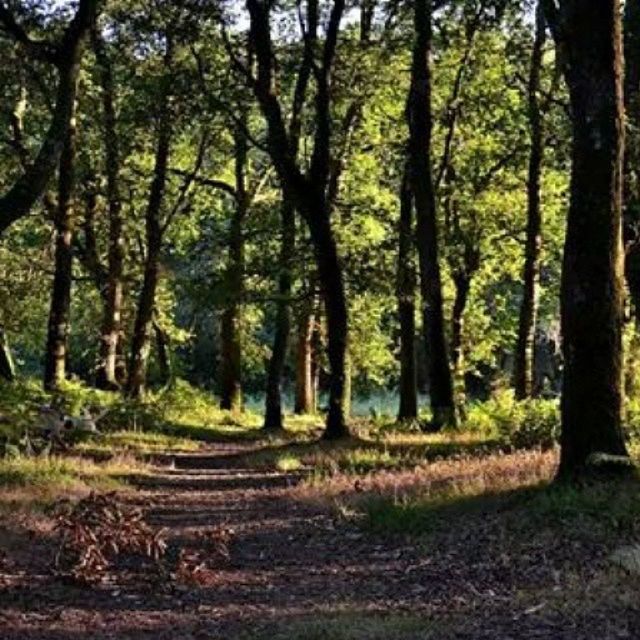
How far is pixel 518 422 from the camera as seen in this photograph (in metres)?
18.0

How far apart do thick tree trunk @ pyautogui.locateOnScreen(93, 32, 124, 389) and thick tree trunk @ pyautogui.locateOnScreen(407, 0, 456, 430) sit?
33.4ft

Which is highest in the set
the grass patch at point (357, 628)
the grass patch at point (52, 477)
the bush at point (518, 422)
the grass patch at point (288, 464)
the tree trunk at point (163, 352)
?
the tree trunk at point (163, 352)

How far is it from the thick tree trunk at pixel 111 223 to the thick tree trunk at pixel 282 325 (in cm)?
511

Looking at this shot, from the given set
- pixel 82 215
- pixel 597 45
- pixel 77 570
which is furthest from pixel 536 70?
pixel 77 570

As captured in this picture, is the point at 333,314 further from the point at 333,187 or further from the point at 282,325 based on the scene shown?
the point at 333,187

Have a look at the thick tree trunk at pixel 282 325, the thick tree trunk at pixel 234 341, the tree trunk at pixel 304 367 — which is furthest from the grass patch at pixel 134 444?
the tree trunk at pixel 304 367

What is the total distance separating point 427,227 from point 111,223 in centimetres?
1364

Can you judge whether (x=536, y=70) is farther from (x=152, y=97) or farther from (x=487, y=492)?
(x=487, y=492)

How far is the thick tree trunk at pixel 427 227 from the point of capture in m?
19.8

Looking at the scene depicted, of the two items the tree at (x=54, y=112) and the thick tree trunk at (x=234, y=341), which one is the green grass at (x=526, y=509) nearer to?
the tree at (x=54, y=112)

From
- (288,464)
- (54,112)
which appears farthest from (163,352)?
(54,112)

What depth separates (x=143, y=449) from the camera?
19.8 m

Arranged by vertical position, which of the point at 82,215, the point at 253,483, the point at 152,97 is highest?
the point at 152,97

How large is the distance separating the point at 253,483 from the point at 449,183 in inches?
817
